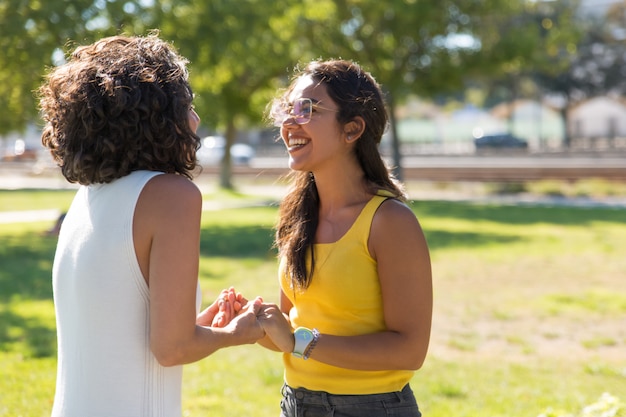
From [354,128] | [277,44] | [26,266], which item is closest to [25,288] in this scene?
[26,266]

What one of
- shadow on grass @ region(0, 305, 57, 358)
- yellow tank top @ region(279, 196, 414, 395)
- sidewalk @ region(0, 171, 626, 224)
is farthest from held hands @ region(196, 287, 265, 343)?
sidewalk @ region(0, 171, 626, 224)

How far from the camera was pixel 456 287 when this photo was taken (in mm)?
11328

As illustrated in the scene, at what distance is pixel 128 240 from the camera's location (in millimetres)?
2141

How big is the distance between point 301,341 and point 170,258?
616mm

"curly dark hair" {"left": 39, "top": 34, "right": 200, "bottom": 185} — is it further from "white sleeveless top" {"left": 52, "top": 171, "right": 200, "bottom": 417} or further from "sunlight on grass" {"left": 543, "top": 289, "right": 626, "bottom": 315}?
"sunlight on grass" {"left": 543, "top": 289, "right": 626, "bottom": 315}

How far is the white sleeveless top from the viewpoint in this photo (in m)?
2.16

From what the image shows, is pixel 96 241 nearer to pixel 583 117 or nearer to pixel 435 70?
pixel 435 70

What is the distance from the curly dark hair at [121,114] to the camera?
2191mm

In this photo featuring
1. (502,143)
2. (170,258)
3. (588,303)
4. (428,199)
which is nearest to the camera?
(170,258)

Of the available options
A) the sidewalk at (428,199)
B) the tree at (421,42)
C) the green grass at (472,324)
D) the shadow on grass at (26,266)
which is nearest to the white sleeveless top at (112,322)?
the green grass at (472,324)

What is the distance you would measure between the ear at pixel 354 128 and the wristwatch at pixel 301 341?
0.65 m

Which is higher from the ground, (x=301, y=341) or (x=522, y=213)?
(x=301, y=341)

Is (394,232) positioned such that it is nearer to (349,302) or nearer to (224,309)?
(349,302)

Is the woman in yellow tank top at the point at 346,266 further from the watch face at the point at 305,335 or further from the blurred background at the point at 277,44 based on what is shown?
the blurred background at the point at 277,44
